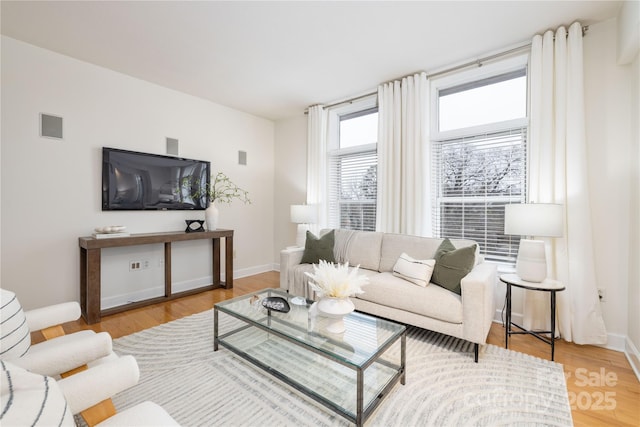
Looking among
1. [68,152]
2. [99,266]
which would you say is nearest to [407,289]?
[99,266]

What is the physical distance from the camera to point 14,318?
128 cm

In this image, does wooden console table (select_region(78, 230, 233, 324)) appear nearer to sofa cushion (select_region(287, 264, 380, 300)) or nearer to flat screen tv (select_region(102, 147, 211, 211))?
flat screen tv (select_region(102, 147, 211, 211))

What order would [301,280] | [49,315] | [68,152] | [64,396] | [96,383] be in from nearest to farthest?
1. [64,396]
2. [96,383]
3. [49,315]
4. [68,152]
5. [301,280]

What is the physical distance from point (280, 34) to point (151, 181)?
2.39 m

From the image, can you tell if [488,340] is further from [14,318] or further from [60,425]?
[14,318]

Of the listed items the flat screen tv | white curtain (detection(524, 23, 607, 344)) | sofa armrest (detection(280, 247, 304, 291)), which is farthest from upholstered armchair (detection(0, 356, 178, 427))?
white curtain (detection(524, 23, 607, 344))

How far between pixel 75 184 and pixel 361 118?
368cm

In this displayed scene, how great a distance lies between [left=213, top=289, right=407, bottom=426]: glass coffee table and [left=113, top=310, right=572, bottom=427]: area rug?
0.07m

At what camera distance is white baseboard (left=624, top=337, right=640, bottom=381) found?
2045 millimetres

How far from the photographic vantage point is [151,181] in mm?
3633

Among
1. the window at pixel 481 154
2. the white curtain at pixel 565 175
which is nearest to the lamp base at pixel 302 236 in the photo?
the window at pixel 481 154

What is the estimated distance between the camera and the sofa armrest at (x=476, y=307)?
2113mm

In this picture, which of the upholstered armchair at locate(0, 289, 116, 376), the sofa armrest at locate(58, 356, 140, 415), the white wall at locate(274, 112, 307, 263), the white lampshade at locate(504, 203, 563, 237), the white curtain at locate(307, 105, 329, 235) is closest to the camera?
the sofa armrest at locate(58, 356, 140, 415)

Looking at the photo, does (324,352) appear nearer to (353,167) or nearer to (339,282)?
(339,282)
